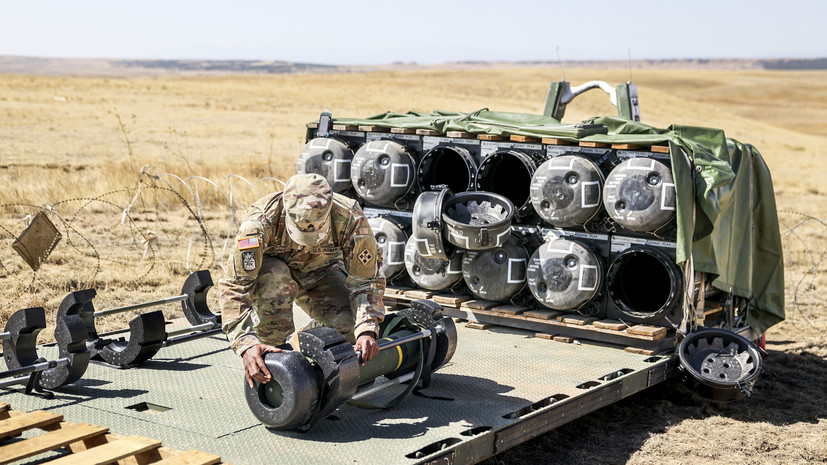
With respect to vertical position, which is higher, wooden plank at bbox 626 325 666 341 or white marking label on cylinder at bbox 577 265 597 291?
white marking label on cylinder at bbox 577 265 597 291

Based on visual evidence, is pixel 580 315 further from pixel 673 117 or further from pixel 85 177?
pixel 673 117

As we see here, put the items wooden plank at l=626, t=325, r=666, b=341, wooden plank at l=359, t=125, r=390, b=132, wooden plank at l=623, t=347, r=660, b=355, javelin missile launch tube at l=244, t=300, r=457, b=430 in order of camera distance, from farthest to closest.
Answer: wooden plank at l=359, t=125, r=390, b=132 < wooden plank at l=623, t=347, r=660, b=355 < wooden plank at l=626, t=325, r=666, b=341 < javelin missile launch tube at l=244, t=300, r=457, b=430

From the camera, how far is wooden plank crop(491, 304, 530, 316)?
834 cm

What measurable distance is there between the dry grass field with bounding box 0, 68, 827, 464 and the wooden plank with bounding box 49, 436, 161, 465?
243 centimetres

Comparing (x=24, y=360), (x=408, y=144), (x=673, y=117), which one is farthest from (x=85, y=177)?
(x=673, y=117)

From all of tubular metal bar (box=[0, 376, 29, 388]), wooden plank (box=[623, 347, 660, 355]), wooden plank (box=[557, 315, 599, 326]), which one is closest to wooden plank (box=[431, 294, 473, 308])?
wooden plank (box=[557, 315, 599, 326])

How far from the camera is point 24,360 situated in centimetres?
645

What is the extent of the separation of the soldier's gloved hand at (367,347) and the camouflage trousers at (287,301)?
78 centimetres

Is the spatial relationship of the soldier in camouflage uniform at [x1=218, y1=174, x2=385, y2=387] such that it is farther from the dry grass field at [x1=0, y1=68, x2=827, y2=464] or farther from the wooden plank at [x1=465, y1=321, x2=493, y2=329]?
the wooden plank at [x1=465, y1=321, x2=493, y2=329]

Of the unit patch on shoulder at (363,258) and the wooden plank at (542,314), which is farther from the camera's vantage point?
the wooden plank at (542,314)

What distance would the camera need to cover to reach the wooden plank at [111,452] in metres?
5.03

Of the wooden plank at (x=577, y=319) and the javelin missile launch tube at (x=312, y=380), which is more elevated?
the javelin missile launch tube at (x=312, y=380)

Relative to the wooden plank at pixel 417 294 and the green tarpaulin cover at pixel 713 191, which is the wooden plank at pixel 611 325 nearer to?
the green tarpaulin cover at pixel 713 191

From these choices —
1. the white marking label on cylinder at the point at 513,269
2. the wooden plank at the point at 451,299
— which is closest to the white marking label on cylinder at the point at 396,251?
the wooden plank at the point at 451,299
